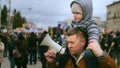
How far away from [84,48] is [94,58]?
35 centimetres

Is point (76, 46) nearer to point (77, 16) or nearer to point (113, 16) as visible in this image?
point (77, 16)

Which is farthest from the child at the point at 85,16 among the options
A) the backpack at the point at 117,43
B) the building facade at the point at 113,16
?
the building facade at the point at 113,16

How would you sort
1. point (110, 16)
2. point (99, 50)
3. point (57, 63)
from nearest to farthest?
point (99, 50) → point (57, 63) → point (110, 16)

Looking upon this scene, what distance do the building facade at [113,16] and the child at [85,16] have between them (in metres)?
120

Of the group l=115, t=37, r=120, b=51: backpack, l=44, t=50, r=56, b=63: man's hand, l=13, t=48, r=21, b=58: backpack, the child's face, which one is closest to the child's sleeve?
the child's face

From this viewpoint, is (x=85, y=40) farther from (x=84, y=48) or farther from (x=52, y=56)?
(x=52, y=56)

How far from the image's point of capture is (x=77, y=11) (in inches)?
152

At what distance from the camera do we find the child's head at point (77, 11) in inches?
152

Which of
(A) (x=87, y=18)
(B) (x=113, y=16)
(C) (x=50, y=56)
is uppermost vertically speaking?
(A) (x=87, y=18)

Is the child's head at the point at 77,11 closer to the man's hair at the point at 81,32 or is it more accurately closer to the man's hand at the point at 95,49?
the man's hair at the point at 81,32

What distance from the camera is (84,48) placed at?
386cm

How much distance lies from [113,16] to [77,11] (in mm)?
129174

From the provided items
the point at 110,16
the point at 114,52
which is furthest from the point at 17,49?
the point at 110,16

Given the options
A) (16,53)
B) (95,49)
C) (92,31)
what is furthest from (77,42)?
(16,53)
